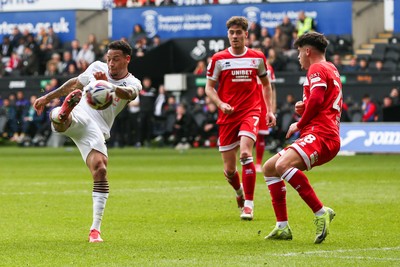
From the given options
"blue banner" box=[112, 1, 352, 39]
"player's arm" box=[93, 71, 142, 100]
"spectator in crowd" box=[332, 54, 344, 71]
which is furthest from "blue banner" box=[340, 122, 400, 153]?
"player's arm" box=[93, 71, 142, 100]

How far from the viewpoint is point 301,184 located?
11.5 meters

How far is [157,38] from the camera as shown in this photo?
131 feet

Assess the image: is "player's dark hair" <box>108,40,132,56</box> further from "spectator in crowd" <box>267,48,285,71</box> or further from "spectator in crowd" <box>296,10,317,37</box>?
"spectator in crowd" <box>296,10,317,37</box>

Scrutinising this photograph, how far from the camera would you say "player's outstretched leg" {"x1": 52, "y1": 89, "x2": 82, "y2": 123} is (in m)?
11.6

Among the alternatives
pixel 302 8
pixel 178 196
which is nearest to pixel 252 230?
pixel 178 196

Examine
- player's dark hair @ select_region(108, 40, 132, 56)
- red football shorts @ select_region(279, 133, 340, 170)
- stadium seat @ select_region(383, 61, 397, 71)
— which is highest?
stadium seat @ select_region(383, 61, 397, 71)

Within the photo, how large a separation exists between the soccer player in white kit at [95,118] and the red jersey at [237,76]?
294 cm

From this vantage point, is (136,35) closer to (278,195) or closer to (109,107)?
(109,107)

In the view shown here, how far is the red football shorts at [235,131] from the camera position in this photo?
14827mm

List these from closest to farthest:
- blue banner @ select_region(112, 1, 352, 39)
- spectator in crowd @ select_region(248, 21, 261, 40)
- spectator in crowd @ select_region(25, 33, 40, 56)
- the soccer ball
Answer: the soccer ball
spectator in crowd @ select_region(248, 21, 261, 40)
blue banner @ select_region(112, 1, 352, 39)
spectator in crowd @ select_region(25, 33, 40, 56)

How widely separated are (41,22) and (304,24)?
12.4 m

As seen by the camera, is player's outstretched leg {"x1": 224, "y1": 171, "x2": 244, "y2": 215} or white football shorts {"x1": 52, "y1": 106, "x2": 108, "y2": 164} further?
player's outstretched leg {"x1": 224, "y1": 171, "x2": 244, "y2": 215}

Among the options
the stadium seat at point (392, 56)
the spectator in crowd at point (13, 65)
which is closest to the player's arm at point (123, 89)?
the stadium seat at point (392, 56)

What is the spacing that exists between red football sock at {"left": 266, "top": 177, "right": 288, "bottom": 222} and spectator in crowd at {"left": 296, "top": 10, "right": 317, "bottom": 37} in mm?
24264
